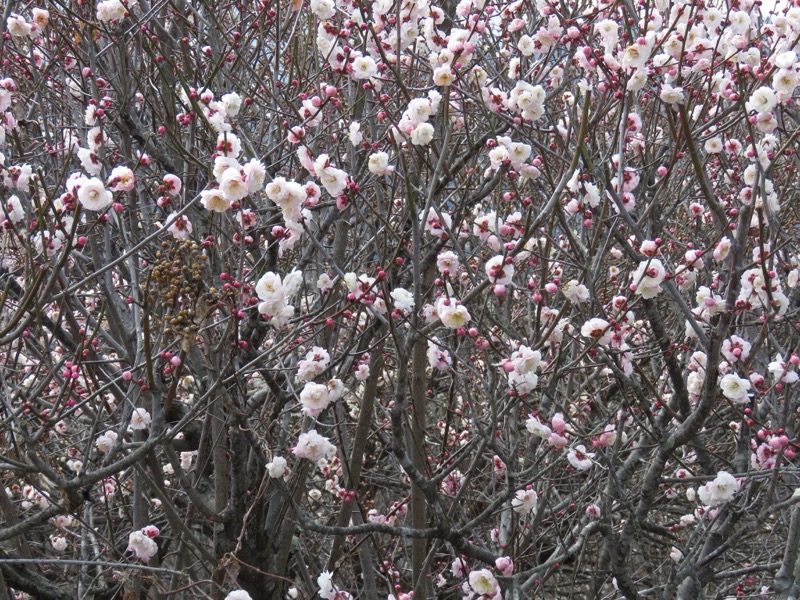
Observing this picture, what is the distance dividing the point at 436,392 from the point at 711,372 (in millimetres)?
4780

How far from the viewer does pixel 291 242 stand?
367 cm

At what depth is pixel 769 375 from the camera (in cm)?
426

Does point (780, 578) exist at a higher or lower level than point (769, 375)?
lower

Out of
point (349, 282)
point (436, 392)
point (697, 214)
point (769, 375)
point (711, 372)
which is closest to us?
point (711, 372)

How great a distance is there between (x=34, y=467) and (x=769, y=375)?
3544 mm

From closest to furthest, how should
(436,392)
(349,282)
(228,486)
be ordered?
(349,282) < (228,486) < (436,392)

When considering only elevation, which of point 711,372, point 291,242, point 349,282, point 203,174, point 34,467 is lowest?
point 34,467

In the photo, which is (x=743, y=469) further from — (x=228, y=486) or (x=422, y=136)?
(x=228, y=486)

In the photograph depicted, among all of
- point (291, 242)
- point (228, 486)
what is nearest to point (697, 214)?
point (291, 242)

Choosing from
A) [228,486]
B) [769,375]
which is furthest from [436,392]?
[769,375]

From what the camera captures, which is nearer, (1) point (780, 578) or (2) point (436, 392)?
(1) point (780, 578)

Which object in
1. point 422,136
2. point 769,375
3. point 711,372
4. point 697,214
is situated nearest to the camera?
point 711,372

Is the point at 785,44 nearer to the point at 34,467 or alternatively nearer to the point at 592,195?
the point at 592,195

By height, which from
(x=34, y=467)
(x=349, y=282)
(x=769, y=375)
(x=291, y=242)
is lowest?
(x=34, y=467)
